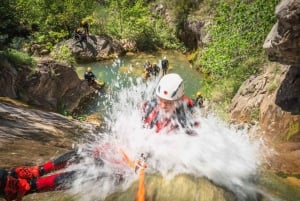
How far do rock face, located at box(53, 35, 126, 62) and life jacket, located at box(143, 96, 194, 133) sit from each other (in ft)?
51.1

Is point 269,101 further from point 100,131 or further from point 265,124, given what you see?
point 100,131

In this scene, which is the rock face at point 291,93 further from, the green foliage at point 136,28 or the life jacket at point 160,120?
the green foliage at point 136,28

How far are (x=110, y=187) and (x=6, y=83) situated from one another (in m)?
7.11

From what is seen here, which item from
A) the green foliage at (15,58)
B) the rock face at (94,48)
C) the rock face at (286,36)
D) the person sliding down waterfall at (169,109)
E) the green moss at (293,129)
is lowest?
the green moss at (293,129)

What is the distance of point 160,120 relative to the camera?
208 inches

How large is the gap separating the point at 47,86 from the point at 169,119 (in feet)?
28.6

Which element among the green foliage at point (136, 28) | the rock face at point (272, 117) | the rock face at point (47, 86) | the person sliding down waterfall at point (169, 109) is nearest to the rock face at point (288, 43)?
the rock face at point (272, 117)

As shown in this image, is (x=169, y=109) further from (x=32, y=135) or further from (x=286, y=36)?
(x=286, y=36)

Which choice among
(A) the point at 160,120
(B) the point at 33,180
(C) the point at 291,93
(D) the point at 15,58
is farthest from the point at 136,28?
(B) the point at 33,180

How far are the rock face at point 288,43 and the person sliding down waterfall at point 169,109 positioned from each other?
9.73ft

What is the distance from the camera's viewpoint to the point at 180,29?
81.1 ft

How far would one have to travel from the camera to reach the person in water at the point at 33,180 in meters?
4.47

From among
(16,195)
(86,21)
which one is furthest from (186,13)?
(16,195)

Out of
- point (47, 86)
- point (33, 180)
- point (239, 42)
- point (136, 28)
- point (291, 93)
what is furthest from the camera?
point (136, 28)
